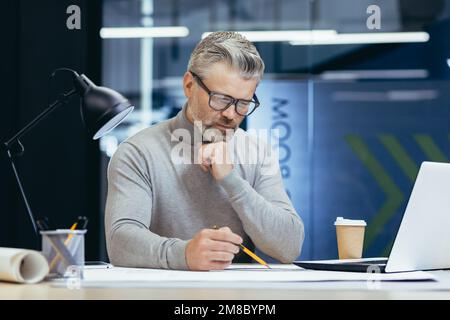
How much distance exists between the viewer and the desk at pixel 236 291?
1002mm

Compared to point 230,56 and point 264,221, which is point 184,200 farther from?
point 230,56

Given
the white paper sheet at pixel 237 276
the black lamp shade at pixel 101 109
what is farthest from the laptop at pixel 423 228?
the black lamp shade at pixel 101 109

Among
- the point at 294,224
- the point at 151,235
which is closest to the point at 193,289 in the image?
the point at 151,235

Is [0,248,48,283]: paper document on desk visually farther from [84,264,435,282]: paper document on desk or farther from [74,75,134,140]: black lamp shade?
[74,75,134,140]: black lamp shade

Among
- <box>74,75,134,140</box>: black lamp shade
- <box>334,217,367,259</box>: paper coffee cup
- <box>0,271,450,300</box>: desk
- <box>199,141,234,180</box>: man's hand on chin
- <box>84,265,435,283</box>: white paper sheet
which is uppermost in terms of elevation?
<box>74,75,134,140</box>: black lamp shade

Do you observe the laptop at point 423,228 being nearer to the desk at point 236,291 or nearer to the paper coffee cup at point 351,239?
the desk at point 236,291

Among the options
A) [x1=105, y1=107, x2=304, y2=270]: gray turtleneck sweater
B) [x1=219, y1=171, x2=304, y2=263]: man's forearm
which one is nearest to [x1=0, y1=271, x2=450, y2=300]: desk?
[x1=105, y1=107, x2=304, y2=270]: gray turtleneck sweater

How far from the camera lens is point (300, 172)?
404 cm

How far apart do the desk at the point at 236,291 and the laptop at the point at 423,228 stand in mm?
187

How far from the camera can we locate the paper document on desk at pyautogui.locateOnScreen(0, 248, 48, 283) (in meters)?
1.15

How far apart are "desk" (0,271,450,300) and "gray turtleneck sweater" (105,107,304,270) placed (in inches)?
24.6

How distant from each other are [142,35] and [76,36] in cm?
37

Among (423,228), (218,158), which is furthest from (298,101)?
(423,228)
